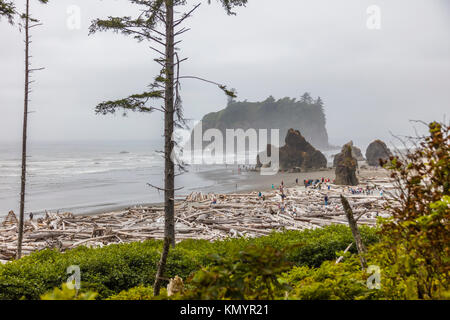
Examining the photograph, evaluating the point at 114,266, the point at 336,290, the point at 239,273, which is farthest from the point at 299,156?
the point at 239,273

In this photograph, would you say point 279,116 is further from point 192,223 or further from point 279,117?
point 192,223

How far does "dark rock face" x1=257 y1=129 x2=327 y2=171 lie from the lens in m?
46.1

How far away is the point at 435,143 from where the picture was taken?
110 inches

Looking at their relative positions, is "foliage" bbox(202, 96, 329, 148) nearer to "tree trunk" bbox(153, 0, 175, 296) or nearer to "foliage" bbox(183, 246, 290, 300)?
"tree trunk" bbox(153, 0, 175, 296)

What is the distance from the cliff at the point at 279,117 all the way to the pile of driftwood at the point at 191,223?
465ft

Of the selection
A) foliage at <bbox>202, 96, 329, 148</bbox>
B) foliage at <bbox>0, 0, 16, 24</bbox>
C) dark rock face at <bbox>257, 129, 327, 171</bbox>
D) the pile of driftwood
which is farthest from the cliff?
foliage at <bbox>0, 0, 16, 24</bbox>

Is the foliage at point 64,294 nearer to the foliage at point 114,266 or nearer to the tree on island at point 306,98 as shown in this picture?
the foliage at point 114,266

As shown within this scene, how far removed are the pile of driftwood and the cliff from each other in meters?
142

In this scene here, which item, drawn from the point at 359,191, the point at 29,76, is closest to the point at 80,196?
the point at 29,76

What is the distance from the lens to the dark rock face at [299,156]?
151 feet

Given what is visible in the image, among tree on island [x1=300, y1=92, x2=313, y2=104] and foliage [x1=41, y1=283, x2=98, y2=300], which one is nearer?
foliage [x1=41, y1=283, x2=98, y2=300]
